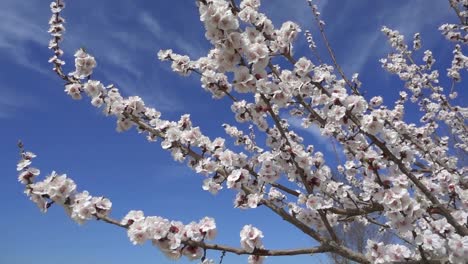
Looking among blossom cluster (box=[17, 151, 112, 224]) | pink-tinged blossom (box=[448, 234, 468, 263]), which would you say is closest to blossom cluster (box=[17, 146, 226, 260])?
blossom cluster (box=[17, 151, 112, 224])

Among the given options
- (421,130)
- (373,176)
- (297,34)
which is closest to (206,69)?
(297,34)

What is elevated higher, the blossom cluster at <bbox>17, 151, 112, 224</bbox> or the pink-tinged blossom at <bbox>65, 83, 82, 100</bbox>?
the pink-tinged blossom at <bbox>65, 83, 82, 100</bbox>

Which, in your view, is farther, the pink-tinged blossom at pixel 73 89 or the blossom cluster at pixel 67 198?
the pink-tinged blossom at pixel 73 89

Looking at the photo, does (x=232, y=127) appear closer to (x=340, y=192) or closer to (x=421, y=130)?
(x=340, y=192)

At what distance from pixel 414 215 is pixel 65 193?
102 inches

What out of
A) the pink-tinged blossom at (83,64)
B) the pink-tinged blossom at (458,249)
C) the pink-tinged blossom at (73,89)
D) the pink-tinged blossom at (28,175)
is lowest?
the pink-tinged blossom at (458,249)

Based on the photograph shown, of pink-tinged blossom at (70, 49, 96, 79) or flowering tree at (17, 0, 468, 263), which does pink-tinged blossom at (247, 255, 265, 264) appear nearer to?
flowering tree at (17, 0, 468, 263)

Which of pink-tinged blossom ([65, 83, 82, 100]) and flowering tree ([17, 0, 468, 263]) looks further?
pink-tinged blossom ([65, 83, 82, 100])

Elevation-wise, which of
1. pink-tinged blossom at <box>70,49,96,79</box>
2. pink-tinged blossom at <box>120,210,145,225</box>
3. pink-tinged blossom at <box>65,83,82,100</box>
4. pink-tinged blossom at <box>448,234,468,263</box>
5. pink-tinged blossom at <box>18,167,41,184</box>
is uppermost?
pink-tinged blossom at <box>70,49,96,79</box>

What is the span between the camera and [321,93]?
12.3 feet

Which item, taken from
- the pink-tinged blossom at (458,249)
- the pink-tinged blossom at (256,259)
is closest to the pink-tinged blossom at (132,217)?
the pink-tinged blossom at (256,259)

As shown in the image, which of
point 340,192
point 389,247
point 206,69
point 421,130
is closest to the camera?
point 389,247

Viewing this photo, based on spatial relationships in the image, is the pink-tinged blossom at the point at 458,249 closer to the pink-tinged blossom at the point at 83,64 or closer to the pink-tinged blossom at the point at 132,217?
the pink-tinged blossom at the point at 132,217

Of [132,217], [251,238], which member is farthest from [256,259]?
[132,217]
